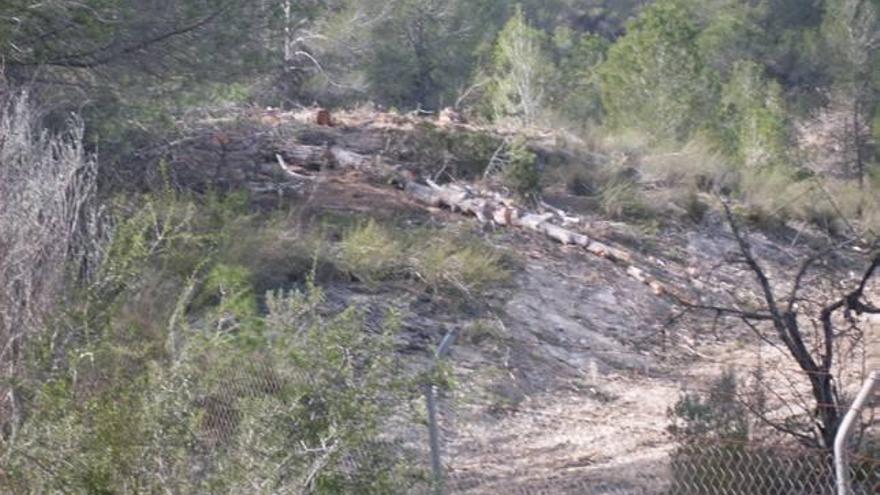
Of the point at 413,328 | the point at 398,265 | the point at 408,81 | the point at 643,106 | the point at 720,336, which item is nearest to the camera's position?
the point at 413,328

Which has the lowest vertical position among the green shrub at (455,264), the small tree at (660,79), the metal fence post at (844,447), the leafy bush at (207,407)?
the small tree at (660,79)

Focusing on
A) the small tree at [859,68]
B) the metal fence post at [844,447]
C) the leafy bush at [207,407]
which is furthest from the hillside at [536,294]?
the small tree at [859,68]

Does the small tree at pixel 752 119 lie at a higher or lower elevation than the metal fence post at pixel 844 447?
lower

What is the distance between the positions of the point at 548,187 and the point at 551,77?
9.29 metres

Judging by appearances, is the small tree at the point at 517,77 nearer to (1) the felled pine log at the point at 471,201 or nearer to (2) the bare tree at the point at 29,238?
(1) the felled pine log at the point at 471,201

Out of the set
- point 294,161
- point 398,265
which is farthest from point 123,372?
point 294,161

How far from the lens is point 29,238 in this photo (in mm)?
8648

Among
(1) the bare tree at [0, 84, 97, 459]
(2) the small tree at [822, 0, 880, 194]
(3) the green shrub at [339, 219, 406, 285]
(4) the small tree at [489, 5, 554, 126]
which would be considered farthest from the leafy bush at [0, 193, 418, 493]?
(2) the small tree at [822, 0, 880, 194]

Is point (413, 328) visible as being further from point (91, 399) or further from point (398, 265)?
point (91, 399)

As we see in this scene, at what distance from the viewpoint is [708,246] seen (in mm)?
20797

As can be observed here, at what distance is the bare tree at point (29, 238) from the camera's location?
812 cm

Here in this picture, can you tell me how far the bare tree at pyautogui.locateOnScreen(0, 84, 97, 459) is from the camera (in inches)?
320

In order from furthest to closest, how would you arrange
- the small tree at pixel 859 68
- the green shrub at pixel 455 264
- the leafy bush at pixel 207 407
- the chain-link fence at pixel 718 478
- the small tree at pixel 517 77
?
the small tree at pixel 859 68
the small tree at pixel 517 77
the green shrub at pixel 455 264
the chain-link fence at pixel 718 478
the leafy bush at pixel 207 407

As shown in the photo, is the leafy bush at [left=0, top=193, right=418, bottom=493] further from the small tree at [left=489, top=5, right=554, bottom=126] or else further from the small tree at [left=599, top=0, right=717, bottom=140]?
the small tree at [left=489, top=5, right=554, bottom=126]
